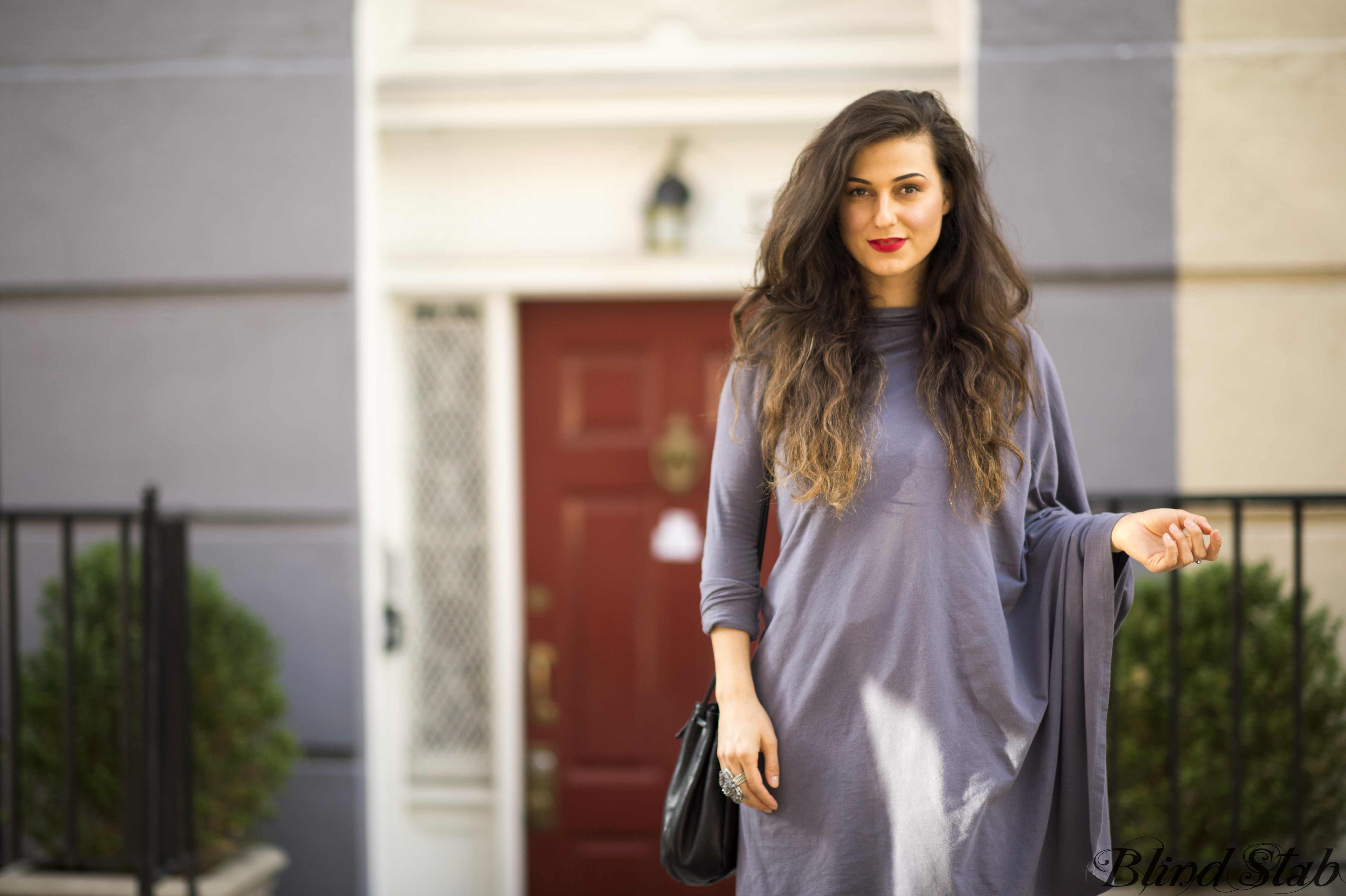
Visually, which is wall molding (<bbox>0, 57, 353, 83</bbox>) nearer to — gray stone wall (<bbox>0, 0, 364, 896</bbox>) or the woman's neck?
gray stone wall (<bbox>0, 0, 364, 896</bbox>)

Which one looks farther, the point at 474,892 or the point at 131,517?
the point at 474,892

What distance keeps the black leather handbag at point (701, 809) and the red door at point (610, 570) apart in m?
1.73

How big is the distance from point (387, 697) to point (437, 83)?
2.19 metres

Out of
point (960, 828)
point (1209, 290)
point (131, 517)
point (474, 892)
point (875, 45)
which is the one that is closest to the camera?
point (960, 828)

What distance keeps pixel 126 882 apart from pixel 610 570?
5.67 feet

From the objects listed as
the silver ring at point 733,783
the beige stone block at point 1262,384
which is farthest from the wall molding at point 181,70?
the beige stone block at point 1262,384

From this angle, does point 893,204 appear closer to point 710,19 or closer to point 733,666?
point 733,666

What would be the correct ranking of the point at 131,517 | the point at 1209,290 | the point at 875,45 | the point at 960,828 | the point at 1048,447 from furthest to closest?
the point at 875,45 < the point at 1209,290 < the point at 131,517 < the point at 1048,447 < the point at 960,828

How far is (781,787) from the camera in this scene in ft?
4.99

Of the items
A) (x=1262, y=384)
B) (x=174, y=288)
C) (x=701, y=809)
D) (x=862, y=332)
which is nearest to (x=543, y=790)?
(x=701, y=809)

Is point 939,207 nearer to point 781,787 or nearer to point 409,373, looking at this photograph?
point 781,787

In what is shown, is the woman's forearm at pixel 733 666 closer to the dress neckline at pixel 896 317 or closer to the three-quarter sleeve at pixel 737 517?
the three-quarter sleeve at pixel 737 517

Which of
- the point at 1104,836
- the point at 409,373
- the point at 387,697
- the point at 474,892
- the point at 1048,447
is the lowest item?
the point at 474,892

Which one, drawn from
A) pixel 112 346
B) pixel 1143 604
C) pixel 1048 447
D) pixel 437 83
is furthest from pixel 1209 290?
pixel 112 346
